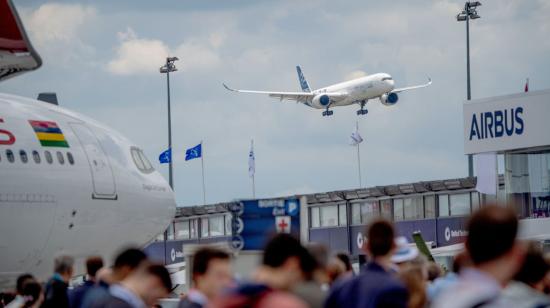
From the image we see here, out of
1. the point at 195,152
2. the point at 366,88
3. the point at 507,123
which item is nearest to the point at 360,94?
the point at 366,88

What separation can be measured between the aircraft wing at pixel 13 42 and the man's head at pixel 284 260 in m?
9.77

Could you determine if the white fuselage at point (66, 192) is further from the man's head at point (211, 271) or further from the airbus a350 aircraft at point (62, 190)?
the man's head at point (211, 271)

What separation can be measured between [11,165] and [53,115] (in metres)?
1.44

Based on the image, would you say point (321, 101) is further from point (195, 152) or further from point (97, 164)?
point (97, 164)

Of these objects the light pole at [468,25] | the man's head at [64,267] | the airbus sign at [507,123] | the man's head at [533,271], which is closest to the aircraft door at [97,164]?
the man's head at [64,267]

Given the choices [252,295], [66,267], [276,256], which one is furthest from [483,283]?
[66,267]

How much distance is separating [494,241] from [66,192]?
16.6m

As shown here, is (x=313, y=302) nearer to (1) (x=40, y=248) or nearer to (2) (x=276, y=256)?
(2) (x=276, y=256)

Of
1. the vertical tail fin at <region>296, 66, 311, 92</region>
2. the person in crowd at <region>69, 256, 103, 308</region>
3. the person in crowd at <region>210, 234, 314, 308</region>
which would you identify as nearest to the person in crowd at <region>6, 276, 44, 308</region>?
the person in crowd at <region>69, 256, 103, 308</region>

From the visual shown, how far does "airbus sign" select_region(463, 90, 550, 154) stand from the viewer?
41.7 meters

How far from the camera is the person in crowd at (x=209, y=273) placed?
7.39m

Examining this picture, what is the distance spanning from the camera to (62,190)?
67.7ft

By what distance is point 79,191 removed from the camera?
2089cm

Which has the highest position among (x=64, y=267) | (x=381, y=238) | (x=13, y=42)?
(x=13, y=42)
